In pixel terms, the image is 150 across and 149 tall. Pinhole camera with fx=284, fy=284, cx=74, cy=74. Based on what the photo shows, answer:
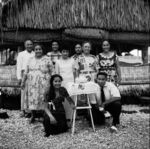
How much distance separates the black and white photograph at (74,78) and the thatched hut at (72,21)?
1.2 inches

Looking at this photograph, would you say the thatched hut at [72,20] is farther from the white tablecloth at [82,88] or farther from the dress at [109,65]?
the white tablecloth at [82,88]

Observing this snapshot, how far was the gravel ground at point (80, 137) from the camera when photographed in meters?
4.24

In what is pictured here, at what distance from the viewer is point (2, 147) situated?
416 cm

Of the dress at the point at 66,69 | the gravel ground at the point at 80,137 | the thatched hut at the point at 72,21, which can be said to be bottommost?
the gravel ground at the point at 80,137

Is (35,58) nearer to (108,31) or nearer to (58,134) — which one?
(58,134)

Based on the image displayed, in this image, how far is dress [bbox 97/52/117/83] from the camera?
5.89 meters

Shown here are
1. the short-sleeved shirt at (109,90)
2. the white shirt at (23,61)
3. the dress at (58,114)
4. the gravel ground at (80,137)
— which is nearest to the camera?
the gravel ground at (80,137)

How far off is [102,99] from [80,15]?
4.14 meters

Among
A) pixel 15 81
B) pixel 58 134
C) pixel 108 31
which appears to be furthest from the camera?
pixel 108 31

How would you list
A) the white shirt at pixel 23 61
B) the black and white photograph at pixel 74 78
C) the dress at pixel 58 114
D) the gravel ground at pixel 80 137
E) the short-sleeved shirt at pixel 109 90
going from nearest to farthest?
1. the gravel ground at pixel 80 137
2. the black and white photograph at pixel 74 78
3. the dress at pixel 58 114
4. the short-sleeved shirt at pixel 109 90
5. the white shirt at pixel 23 61

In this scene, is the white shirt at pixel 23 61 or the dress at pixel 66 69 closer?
the dress at pixel 66 69

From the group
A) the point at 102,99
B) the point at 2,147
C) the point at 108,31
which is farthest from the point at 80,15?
the point at 2,147

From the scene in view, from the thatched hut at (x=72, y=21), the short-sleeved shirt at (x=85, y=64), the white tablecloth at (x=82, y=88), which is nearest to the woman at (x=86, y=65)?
the short-sleeved shirt at (x=85, y=64)

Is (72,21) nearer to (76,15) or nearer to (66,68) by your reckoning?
(76,15)
